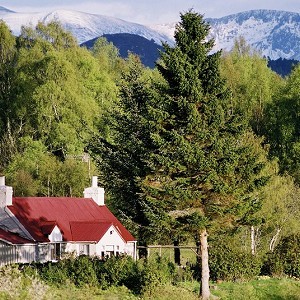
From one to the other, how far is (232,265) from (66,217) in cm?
1045

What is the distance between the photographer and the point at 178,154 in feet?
115

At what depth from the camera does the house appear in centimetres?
→ 4064

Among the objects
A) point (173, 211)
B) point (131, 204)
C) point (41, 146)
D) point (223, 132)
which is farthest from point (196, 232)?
point (41, 146)

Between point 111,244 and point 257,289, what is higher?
point 111,244

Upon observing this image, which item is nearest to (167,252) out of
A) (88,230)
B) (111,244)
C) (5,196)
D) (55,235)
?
(111,244)

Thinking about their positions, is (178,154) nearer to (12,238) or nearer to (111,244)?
(111,244)

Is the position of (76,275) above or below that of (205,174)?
below

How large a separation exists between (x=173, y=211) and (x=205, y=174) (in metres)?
2.17

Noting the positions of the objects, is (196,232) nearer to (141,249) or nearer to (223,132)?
(223,132)

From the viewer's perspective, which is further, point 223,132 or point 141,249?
point 141,249

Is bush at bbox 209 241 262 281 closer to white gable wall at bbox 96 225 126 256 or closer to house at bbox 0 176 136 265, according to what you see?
house at bbox 0 176 136 265

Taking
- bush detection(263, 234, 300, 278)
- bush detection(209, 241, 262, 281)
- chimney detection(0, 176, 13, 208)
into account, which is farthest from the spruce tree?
chimney detection(0, 176, 13, 208)

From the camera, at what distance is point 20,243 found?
40.2 meters

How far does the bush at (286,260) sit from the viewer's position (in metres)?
39.2
